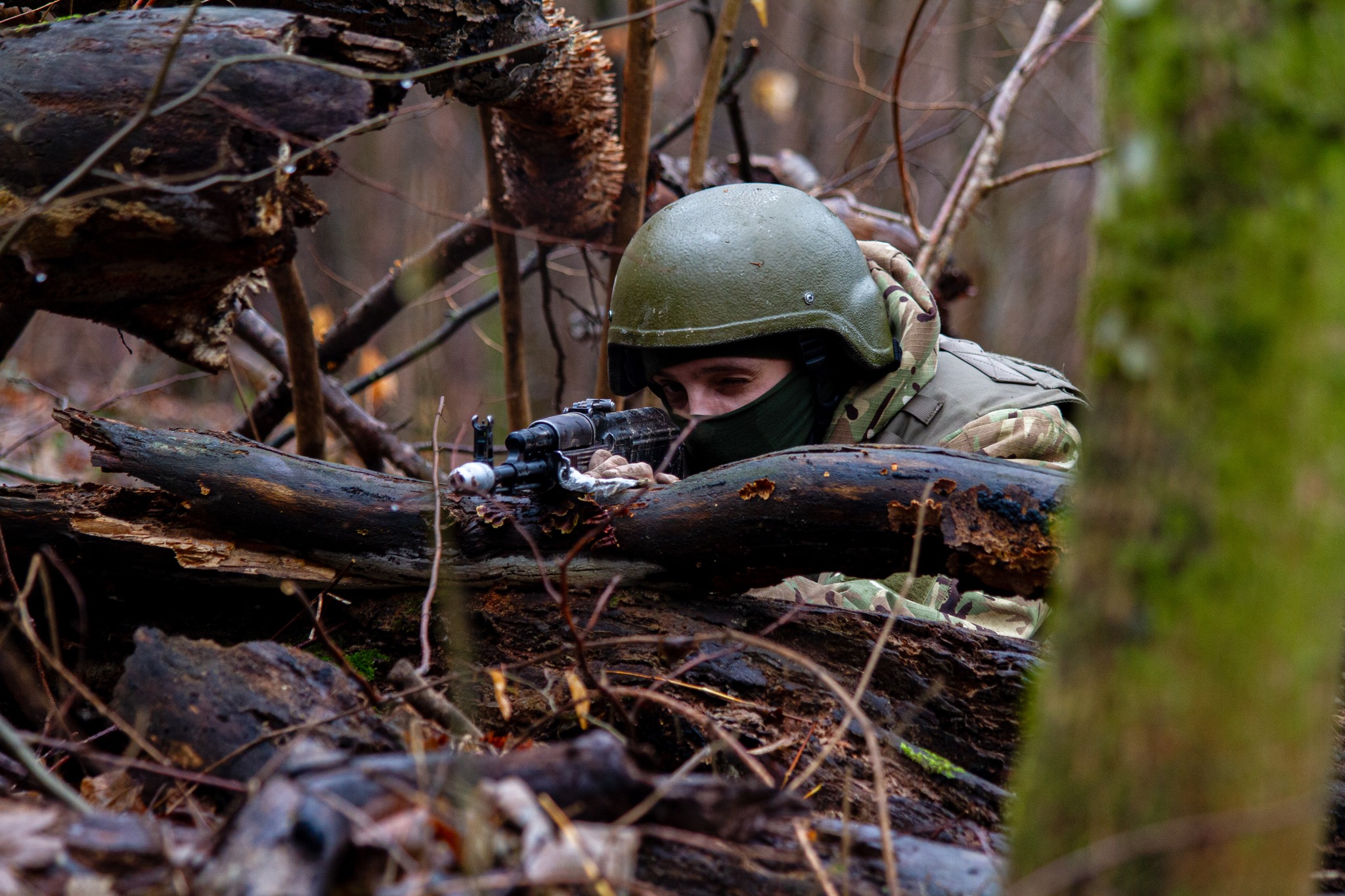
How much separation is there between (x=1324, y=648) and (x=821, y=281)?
7.92 ft

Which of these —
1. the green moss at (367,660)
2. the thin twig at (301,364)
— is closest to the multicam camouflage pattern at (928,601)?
the green moss at (367,660)

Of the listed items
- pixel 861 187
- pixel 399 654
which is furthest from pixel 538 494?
pixel 861 187

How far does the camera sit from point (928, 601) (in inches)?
116

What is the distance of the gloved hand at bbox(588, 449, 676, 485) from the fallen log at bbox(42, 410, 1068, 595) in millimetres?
134

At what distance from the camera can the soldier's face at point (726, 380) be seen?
3.24 metres

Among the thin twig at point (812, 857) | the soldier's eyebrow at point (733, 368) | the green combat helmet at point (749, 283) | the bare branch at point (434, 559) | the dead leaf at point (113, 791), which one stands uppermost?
the green combat helmet at point (749, 283)

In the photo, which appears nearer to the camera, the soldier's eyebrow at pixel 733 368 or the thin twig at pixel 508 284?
the soldier's eyebrow at pixel 733 368

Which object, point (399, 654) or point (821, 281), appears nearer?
point (399, 654)

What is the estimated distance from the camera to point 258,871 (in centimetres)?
114

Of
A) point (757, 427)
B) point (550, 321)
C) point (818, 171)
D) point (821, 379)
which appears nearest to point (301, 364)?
point (550, 321)

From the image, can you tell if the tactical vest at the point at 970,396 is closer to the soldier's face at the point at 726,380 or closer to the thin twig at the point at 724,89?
the soldier's face at the point at 726,380

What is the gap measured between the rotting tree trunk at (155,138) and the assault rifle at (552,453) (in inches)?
32.1

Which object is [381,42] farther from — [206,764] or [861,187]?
[861,187]

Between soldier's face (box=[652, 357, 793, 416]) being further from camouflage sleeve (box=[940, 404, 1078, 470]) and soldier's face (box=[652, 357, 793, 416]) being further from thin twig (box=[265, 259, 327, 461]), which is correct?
thin twig (box=[265, 259, 327, 461])
